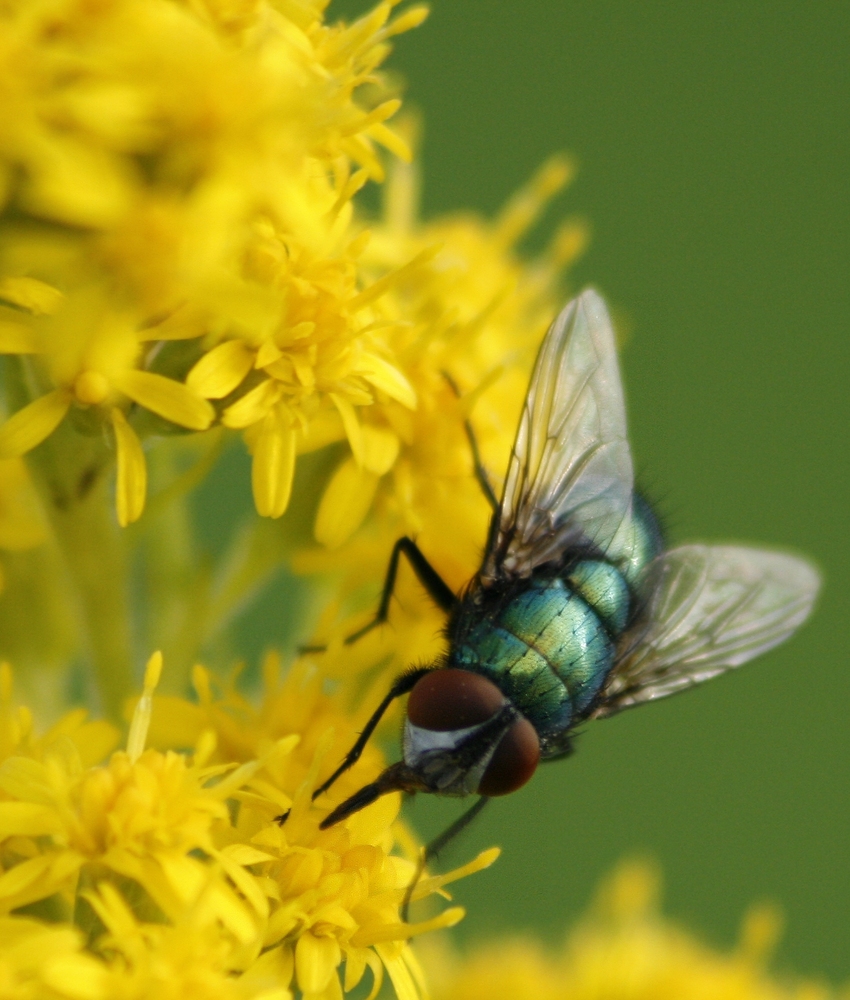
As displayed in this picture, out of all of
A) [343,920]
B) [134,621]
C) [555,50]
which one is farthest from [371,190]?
[343,920]

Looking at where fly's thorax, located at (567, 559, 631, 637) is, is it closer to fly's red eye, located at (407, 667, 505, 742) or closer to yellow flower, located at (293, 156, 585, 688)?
yellow flower, located at (293, 156, 585, 688)

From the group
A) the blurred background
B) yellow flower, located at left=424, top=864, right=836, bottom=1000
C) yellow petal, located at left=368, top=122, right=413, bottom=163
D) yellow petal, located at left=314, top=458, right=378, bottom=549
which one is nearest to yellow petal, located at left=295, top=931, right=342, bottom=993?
yellow petal, located at left=314, top=458, right=378, bottom=549

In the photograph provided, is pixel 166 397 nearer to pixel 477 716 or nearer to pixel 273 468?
pixel 273 468

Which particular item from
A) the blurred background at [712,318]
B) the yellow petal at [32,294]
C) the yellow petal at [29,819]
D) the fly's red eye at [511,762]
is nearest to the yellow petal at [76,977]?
the yellow petal at [29,819]

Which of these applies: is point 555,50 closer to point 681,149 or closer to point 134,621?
point 681,149

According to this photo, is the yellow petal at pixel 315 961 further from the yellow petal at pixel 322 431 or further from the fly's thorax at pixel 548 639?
the yellow petal at pixel 322 431

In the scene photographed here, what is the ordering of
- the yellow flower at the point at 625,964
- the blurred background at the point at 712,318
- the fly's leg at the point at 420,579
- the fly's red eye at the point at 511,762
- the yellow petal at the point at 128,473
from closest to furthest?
the yellow petal at the point at 128,473
the fly's red eye at the point at 511,762
the fly's leg at the point at 420,579
the yellow flower at the point at 625,964
the blurred background at the point at 712,318

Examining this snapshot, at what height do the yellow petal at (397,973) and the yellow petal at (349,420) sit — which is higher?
the yellow petal at (349,420)
